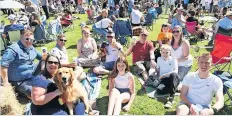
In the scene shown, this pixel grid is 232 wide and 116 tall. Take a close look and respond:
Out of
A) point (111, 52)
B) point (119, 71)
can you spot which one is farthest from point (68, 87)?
point (111, 52)

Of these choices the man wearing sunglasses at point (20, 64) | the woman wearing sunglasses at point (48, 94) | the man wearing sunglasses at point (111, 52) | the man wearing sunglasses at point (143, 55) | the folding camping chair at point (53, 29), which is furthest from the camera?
the folding camping chair at point (53, 29)

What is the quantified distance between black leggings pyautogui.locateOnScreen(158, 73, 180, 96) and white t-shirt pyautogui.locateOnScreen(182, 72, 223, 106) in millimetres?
1192

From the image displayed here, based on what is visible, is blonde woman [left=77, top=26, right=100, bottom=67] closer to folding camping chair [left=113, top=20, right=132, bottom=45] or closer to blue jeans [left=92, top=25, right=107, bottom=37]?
folding camping chair [left=113, top=20, right=132, bottom=45]

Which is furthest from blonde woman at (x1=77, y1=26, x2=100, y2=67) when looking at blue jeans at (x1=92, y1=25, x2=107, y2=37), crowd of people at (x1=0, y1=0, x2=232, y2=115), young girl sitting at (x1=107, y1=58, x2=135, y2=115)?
blue jeans at (x1=92, y1=25, x2=107, y2=37)

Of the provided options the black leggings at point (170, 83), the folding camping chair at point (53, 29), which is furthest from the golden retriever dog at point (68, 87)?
the folding camping chair at point (53, 29)

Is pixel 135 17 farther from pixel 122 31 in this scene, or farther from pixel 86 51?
pixel 86 51

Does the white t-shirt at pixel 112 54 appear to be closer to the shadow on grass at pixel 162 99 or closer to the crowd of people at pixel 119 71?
the crowd of people at pixel 119 71

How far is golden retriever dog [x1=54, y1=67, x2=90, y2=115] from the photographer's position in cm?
377

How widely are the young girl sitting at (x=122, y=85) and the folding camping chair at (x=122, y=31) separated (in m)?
4.59

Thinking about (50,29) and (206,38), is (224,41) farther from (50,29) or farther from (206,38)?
(50,29)

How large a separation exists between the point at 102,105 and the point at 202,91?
80.8 inches

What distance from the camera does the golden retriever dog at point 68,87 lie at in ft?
12.4

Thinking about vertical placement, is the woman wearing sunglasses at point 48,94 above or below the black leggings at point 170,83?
above

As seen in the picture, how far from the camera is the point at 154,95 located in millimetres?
5930
